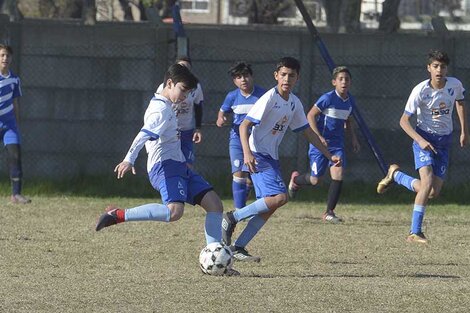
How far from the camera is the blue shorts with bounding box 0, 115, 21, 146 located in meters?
14.8

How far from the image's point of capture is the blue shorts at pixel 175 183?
948cm

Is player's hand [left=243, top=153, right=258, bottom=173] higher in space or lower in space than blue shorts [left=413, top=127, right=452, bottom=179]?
higher

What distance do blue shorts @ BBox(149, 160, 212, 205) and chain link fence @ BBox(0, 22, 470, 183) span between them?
7594 mm

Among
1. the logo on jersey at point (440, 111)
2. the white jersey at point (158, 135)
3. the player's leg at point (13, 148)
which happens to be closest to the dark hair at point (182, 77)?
the white jersey at point (158, 135)

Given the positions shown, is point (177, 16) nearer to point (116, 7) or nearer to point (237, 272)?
point (237, 272)

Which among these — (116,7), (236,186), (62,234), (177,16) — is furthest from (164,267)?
(116,7)

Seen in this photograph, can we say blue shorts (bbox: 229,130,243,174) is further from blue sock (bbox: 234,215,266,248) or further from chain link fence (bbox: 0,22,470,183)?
chain link fence (bbox: 0,22,470,183)

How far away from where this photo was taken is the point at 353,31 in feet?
60.0

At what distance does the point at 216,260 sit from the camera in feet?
30.4

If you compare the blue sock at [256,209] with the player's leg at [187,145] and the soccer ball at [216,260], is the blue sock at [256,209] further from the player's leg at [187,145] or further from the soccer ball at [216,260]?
the player's leg at [187,145]

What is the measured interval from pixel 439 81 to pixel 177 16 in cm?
570

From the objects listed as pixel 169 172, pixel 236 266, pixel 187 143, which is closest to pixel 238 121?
pixel 187 143

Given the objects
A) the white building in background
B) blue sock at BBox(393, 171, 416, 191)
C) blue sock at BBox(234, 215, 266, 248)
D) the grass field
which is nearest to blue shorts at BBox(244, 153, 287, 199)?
blue sock at BBox(234, 215, 266, 248)

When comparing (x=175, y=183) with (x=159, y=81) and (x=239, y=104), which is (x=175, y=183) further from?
(x=159, y=81)
